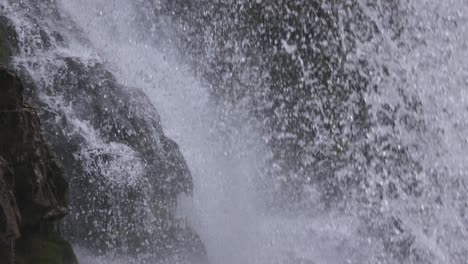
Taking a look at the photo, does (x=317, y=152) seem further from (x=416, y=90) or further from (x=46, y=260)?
(x=46, y=260)

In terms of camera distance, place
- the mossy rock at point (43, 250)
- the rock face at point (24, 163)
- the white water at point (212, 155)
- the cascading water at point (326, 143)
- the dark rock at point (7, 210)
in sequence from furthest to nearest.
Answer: the cascading water at point (326, 143) < the white water at point (212, 155) < the mossy rock at point (43, 250) < the rock face at point (24, 163) < the dark rock at point (7, 210)

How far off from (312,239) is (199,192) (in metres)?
2.29

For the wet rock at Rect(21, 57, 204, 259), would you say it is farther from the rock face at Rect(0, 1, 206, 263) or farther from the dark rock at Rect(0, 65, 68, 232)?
the dark rock at Rect(0, 65, 68, 232)

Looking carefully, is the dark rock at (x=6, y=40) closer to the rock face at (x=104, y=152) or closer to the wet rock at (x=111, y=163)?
the rock face at (x=104, y=152)

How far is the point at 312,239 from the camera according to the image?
1073 cm

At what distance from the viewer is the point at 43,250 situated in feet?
21.7

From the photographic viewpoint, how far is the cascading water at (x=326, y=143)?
1041 centimetres

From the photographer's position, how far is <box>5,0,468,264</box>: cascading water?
1041cm

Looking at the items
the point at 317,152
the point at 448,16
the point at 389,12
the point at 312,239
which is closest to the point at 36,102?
the point at 312,239

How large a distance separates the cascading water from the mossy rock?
2541 mm

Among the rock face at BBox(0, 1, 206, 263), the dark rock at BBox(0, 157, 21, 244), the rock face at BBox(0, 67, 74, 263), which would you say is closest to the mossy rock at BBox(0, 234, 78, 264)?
the rock face at BBox(0, 67, 74, 263)

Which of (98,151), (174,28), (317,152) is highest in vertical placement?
(174,28)

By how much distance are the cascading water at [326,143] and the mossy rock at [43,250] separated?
2.54 meters

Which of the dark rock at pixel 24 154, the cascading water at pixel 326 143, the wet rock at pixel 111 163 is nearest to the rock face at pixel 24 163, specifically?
the dark rock at pixel 24 154
